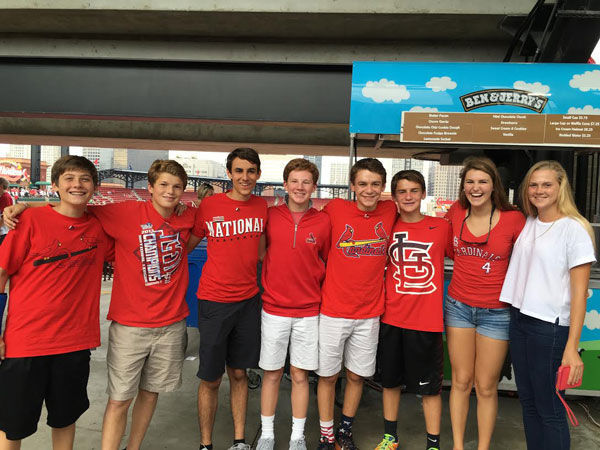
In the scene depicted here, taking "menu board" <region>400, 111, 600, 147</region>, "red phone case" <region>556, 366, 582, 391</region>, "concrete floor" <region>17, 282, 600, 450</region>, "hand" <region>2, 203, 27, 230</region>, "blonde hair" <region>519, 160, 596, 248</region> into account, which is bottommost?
"concrete floor" <region>17, 282, 600, 450</region>

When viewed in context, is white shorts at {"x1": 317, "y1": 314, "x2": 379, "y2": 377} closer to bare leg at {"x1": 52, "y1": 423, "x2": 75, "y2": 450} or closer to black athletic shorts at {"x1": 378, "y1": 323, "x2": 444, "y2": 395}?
black athletic shorts at {"x1": 378, "y1": 323, "x2": 444, "y2": 395}

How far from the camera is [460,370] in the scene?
234 centimetres

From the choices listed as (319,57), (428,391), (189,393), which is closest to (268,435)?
(428,391)

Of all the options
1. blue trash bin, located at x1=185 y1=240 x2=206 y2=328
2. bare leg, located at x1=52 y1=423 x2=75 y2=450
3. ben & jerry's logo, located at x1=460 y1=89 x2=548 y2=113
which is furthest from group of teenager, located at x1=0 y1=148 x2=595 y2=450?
blue trash bin, located at x1=185 y1=240 x2=206 y2=328

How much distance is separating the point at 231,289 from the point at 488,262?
151 cm

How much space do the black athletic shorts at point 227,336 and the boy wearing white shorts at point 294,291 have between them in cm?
7

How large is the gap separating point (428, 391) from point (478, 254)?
897 mm

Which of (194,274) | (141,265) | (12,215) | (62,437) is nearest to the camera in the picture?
(12,215)

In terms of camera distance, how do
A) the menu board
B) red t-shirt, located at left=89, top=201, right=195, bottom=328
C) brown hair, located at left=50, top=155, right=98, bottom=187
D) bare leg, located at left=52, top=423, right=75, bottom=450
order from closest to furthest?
brown hair, located at left=50, top=155, right=98, bottom=187 → bare leg, located at left=52, top=423, right=75, bottom=450 → red t-shirt, located at left=89, top=201, right=195, bottom=328 → the menu board

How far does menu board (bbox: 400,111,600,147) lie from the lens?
3.24m

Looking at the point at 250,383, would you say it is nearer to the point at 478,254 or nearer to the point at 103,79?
the point at 478,254

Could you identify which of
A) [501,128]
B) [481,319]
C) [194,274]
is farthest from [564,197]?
[194,274]

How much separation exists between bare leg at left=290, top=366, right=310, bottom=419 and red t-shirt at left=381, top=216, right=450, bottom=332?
66cm

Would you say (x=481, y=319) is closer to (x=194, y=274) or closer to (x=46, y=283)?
(x=46, y=283)
